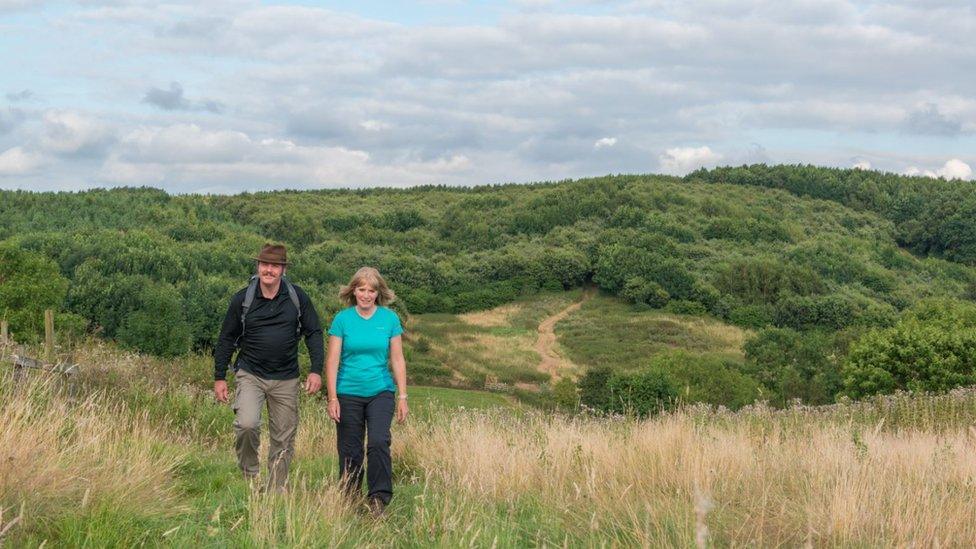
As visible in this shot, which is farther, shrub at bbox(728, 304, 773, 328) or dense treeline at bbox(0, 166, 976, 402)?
shrub at bbox(728, 304, 773, 328)

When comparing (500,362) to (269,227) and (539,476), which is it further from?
(269,227)

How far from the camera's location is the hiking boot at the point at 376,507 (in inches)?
218

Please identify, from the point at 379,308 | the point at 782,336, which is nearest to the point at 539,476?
the point at 379,308

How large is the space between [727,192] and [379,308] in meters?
132

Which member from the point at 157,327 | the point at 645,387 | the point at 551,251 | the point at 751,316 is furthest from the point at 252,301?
the point at 551,251

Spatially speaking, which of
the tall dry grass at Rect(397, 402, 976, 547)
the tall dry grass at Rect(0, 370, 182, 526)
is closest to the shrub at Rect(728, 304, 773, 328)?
the tall dry grass at Rect(397, 402, 976, 547)

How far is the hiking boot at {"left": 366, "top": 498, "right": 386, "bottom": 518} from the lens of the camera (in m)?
5.53

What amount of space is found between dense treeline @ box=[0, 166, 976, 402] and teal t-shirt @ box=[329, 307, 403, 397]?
96.7ft

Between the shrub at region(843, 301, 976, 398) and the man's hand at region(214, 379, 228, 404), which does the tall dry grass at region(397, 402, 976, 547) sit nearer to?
the man's hand at region(214, 379, 228, 404)

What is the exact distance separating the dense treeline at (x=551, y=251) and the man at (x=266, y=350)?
94.1 feet

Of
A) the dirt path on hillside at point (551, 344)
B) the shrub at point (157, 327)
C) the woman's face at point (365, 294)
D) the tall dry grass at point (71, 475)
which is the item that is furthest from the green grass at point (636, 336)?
the tall dry grass at point (71, 475)

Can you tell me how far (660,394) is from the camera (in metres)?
33.2

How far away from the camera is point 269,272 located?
634cm

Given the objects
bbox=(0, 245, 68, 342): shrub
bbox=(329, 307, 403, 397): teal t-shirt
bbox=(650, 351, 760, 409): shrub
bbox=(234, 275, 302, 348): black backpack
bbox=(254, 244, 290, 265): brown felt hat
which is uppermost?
bbox=(254, 244, 290, 265): brown felt hat
